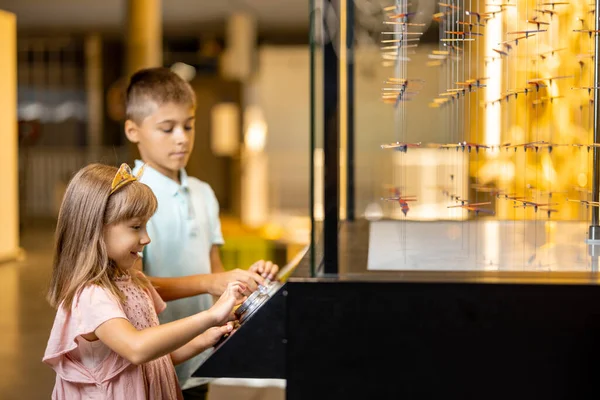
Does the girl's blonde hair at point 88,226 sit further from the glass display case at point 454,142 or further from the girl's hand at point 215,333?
the glass display case at point 454,142

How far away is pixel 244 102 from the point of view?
34.2 ft

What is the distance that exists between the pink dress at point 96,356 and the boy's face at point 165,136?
0.37 meters

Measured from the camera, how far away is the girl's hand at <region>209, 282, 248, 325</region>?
1197 mm

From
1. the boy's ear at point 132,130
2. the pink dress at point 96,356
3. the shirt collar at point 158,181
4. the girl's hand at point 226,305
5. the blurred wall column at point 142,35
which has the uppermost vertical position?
the blurred wall column at point 142,35

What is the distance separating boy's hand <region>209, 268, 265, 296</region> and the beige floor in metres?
0.30

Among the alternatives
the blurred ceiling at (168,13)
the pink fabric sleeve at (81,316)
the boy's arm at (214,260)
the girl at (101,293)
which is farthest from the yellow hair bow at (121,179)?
the blurred ceiling at (168,13)

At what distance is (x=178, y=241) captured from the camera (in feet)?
5.45

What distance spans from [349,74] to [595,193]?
1.22 metres

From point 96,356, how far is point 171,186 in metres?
0.48

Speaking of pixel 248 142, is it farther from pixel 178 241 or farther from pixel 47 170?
pixel 178 241

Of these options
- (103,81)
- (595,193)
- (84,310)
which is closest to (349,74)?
(595,193)

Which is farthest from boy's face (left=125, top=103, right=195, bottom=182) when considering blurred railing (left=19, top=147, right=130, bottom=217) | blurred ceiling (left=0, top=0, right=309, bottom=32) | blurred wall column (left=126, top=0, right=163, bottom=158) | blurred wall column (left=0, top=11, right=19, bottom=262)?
blurred railing (left=19, top=147, right=130, bottom=217)

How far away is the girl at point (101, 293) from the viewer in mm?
1229

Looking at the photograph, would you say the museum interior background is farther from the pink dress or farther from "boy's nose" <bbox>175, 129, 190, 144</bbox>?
the pink dress
